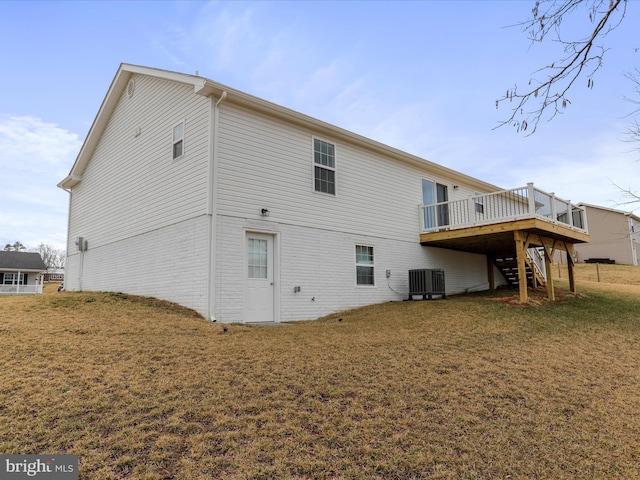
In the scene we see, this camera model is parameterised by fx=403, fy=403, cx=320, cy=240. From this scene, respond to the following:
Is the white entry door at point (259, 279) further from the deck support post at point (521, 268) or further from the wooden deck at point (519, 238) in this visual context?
the deck support post at point (521, 268)

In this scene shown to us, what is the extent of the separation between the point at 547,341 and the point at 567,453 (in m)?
4.19

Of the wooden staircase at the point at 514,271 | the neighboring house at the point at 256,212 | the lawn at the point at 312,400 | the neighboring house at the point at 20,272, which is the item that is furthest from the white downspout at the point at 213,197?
the neighboring house at the point at 20,272

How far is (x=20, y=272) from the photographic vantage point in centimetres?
3253

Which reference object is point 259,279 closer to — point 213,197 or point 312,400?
point 213,197

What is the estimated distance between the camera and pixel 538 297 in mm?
12070

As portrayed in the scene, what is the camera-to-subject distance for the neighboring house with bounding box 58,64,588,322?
29.6ft

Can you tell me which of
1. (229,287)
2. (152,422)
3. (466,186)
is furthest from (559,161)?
(152,422)

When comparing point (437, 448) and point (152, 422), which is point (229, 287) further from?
point (437, 448)

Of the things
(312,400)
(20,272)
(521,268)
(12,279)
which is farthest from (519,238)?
(12,279)

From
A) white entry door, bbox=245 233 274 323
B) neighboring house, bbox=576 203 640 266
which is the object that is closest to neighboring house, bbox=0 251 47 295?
white entry door, bbox=245 233 274 323

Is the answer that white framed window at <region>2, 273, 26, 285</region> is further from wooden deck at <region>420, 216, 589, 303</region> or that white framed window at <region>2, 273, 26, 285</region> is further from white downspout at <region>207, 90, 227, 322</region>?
wooden deck at <region>420, 216, 589, 303</region>

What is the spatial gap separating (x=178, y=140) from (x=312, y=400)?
7998 millimetres

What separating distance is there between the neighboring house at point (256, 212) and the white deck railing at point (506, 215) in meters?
0.06

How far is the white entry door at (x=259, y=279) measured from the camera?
9172 mm
